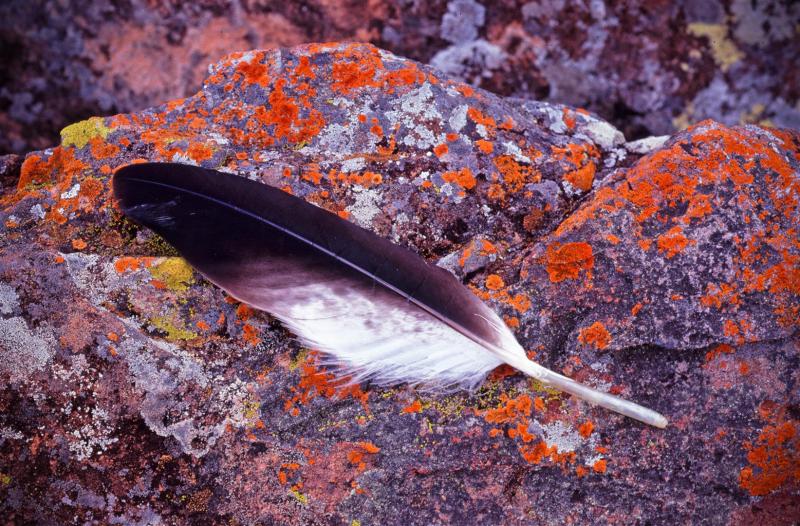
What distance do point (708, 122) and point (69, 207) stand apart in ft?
7.89

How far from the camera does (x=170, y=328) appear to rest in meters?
1.99

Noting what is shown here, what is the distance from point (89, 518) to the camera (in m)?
1.96

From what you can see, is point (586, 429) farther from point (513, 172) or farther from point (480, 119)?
point (480, 119)

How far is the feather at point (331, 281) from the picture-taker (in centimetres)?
195

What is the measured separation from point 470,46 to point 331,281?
206 centimetres

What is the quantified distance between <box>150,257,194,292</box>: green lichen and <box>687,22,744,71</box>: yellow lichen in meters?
3.19

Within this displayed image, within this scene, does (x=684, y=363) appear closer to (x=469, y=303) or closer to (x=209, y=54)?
(x=469, y=303)

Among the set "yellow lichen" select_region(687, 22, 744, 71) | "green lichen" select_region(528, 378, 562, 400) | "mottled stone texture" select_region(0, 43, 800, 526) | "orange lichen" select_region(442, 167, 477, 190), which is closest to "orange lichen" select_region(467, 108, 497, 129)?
"orange lichen" select_region(442, 167, 477, 190)

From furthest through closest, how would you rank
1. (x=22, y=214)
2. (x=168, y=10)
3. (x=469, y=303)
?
(x=168, y=10) < (x=22, y=214) < (x=469, y=303)

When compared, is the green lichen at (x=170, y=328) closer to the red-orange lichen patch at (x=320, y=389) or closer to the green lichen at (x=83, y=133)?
the red-orange lichen patch at (x=320, y=389)

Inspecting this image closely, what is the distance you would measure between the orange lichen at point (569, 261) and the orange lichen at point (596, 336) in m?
0.18

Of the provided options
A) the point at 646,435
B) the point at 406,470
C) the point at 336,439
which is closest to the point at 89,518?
the point at 336,439

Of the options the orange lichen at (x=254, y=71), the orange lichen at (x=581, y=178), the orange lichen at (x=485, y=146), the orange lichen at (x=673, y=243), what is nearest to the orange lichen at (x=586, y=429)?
the orange lichen at (x=673, y=243)

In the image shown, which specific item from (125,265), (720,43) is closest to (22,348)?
(125,265)
